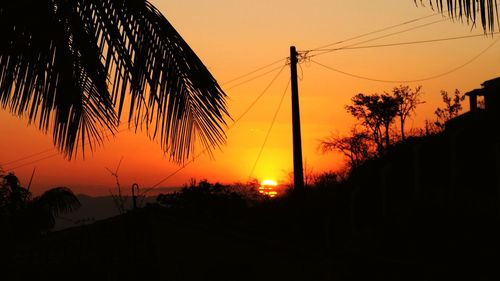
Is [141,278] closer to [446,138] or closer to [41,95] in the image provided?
[41,95]

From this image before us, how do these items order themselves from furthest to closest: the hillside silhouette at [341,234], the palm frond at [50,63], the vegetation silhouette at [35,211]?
1. the vegetation silhouette at [35,211]
2. the hillside silhouette at [341,234]
3. the palm frond at [50,63]

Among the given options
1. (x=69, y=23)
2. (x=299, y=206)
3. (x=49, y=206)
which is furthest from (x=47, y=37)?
(x=299, y=206)

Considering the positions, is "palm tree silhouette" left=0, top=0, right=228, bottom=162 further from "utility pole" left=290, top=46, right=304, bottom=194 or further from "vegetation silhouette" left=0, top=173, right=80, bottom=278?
"utility pole" left=290, top=46, right=304, bottom=194

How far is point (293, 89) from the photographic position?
20609 mm

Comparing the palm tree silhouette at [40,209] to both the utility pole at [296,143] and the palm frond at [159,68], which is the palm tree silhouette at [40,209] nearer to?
the utility pole at [296,143]

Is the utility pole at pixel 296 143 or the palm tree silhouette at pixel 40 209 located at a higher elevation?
the utility pole at pixel 296 143

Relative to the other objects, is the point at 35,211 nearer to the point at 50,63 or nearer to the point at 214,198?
the point at 50,63

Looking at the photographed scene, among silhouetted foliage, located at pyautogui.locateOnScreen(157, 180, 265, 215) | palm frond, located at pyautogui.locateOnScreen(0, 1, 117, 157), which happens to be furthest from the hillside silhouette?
palm frond, located at pyautogui.locateOnScreen(0, 1, 117, 157)

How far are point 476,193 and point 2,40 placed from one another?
15899mm

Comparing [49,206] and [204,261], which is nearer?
[204,261]

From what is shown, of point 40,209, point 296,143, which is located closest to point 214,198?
point 296,143

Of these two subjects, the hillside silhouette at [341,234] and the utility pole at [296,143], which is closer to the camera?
the hillside silhouette at [341,234]

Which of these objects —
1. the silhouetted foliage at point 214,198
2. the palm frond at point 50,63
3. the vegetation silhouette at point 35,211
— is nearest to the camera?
the palm frond at point 50,63

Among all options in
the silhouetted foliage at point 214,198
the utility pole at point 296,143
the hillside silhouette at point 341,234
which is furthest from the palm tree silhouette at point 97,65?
the silhouetted foliage at point 214,198
